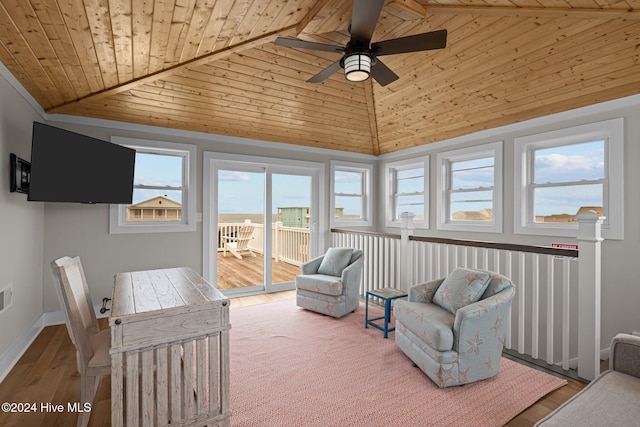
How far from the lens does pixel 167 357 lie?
5.54 ft

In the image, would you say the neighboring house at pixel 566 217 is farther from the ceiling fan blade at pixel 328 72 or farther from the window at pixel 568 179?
the ceiling fan blade at pixel 328 72

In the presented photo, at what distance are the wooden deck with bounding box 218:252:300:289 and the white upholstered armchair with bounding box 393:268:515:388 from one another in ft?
9.41

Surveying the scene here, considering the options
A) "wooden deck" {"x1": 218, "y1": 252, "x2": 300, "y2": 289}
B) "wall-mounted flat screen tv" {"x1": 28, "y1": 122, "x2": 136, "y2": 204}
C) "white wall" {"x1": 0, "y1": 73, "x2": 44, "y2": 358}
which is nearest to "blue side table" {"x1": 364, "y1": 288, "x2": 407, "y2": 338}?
"wooden deck" {"x1": 218, "y1": 252, "x2": 300, "y2": 289}

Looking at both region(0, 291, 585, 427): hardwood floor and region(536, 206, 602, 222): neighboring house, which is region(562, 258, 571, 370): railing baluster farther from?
region(536, 206, 602, 222): neighboring house

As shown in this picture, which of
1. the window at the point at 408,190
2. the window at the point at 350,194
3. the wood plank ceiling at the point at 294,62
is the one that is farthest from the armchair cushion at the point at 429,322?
the window at the point at 350,194

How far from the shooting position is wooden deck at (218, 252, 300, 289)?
4.84 meters

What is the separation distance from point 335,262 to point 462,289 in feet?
6.03

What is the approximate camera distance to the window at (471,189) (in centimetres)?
430

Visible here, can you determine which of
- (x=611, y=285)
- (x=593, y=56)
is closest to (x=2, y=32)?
(x=593, y=56)

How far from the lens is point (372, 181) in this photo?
614 centimetres

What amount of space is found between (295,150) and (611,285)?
4303mm

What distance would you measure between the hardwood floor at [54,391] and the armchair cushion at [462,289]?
0.77m

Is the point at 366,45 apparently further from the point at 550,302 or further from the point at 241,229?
the point at 241,229

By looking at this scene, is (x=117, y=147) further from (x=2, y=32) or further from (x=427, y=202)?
(x=427, y=202)
